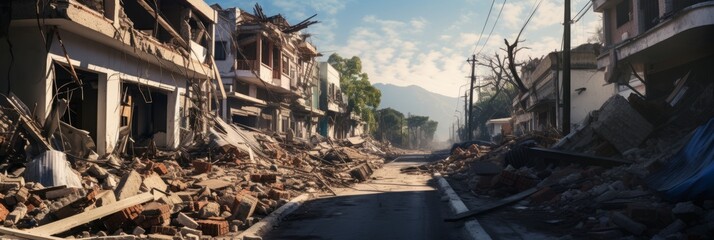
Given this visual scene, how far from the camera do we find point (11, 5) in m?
10.5

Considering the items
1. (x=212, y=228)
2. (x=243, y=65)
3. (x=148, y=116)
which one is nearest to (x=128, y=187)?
(x=212, y=228)

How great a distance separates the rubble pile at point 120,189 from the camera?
696cm

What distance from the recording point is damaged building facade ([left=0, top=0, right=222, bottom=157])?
36.0 feet

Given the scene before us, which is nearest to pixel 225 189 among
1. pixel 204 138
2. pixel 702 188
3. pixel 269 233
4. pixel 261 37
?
pixel 269 233

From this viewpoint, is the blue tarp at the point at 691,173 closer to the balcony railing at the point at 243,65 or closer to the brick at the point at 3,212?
the brick at the point at 3,212

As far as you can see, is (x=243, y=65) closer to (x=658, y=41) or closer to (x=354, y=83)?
(x=658, y=41)

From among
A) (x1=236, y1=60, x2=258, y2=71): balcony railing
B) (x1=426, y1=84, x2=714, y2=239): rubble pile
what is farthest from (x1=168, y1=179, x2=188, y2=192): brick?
(x1=236, y1=60, x2=258, y2=71): balcony railing

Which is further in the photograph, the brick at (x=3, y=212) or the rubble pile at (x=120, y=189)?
the rubble pile at (x=120, y=189)

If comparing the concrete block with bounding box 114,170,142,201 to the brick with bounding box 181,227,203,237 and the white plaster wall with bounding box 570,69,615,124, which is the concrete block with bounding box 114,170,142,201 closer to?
the brick with bounding box 181,227,203,237

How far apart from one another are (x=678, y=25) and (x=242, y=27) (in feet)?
68.1

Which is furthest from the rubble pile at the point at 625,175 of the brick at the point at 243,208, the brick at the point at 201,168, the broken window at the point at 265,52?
the broken window at the point at 265,52

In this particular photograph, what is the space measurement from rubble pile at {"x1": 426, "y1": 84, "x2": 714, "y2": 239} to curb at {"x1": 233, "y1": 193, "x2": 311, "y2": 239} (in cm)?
311

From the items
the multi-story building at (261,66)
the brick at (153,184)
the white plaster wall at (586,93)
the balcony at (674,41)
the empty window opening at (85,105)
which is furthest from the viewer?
the white plaster wall at (586,93)

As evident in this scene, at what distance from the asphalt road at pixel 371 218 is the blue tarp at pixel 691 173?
3014 millimetres
